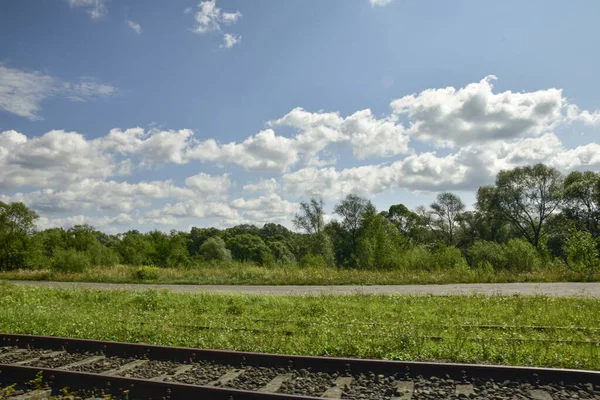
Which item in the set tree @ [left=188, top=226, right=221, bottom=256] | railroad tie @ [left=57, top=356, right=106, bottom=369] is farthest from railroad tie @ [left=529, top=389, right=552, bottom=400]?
tree @ [left=188, top=226, right=221, bottom=256]

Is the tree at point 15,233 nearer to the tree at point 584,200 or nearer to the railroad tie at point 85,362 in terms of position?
the railroad tie at point 85,362

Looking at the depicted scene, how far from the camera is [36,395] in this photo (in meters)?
6.50

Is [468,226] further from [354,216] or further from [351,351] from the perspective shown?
[351,351]

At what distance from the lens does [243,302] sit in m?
15.2

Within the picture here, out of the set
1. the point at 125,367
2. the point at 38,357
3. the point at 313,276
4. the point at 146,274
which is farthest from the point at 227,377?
the point at 146,274

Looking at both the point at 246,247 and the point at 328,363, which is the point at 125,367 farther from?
the point at 246,247

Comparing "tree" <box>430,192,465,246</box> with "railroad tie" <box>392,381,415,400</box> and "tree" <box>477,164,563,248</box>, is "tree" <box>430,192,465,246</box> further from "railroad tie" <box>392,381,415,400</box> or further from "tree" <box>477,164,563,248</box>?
"railroad tie" <box>392,381,415,400</box>

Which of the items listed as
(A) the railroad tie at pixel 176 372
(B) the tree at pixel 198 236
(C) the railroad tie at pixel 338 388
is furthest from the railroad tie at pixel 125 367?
(B) the tree at pixel 198 236

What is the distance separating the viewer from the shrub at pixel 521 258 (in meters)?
28.3

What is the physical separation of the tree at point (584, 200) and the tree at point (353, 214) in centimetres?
2721

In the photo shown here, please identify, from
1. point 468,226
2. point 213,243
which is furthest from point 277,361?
point 213,243

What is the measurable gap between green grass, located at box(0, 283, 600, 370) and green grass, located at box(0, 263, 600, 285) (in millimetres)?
7954

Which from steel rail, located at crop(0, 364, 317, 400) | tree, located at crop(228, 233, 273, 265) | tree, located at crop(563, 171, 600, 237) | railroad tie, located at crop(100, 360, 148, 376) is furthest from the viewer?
tree, located at crop(228, 233, 273, 265)

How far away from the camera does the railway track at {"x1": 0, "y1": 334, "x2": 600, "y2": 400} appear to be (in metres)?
6.17
